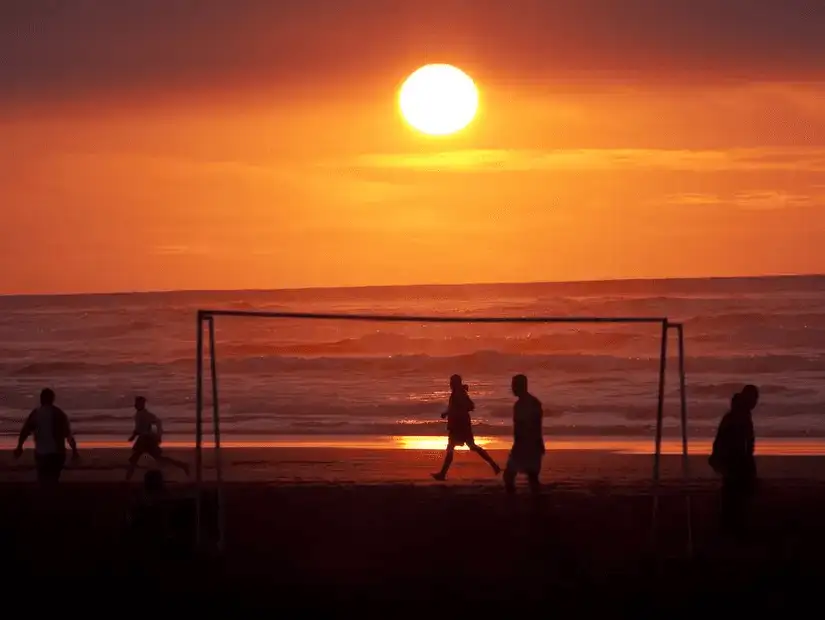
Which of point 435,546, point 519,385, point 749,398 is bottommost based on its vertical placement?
point 435,546

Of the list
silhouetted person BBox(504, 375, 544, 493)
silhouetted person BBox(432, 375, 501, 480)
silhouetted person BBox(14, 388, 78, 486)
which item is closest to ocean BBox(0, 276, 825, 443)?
silhouetted person BBox(432, 375, 501, 480)

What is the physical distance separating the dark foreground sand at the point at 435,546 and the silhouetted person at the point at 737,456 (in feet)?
1.32

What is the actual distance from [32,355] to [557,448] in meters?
47.8

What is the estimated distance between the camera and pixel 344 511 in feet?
59.7

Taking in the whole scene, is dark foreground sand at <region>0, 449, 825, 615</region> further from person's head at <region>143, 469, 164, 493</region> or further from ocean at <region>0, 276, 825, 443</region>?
ocean at <region>0, 276, 825, 443</region>

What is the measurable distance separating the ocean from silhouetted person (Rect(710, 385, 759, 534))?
19154 mm

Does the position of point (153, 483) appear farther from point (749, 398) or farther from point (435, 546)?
point (749, 398)

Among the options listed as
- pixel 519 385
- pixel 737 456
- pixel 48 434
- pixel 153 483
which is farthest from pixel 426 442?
pixel 153 483

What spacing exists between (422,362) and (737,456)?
5095 cm

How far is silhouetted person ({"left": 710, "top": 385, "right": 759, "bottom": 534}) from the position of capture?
1494 cm

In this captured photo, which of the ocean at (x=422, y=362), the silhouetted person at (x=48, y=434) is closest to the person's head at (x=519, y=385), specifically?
the silhouetted person at (x=48, y=434)

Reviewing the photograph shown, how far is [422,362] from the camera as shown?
6600cm

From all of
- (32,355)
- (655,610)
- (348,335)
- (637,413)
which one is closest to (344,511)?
(655,610)

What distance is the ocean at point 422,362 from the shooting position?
137 ft
